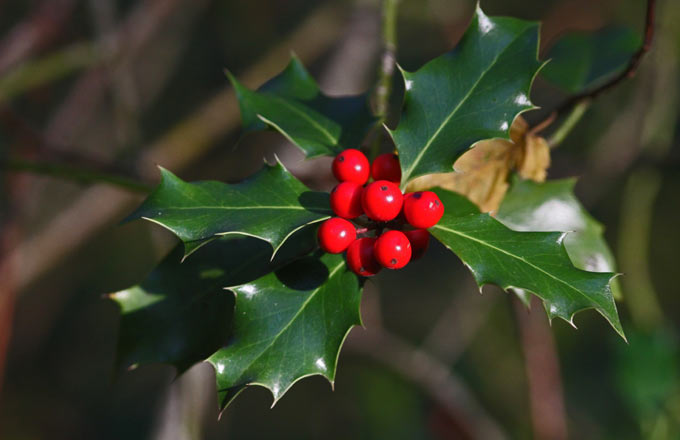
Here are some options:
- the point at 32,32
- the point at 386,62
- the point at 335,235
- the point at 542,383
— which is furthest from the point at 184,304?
the point at 32,32

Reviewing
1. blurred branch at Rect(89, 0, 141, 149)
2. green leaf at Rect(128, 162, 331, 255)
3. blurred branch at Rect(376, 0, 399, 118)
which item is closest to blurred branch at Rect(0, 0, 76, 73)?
blurred branch at Rect(89, 0, 141, 149)

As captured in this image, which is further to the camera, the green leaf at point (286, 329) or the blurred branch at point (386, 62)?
the blurred branch at point (386, 62)

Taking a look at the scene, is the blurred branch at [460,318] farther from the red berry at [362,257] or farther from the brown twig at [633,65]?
the red berry at [362,257]

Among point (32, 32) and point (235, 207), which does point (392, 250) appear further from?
point (32, 32)

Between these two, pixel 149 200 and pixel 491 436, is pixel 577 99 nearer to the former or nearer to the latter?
pixel 149 200

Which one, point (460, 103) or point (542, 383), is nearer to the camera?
point (460, 103)

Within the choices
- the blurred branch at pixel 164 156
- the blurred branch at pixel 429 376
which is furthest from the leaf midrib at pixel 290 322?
the blurred branch at pixel 164 156

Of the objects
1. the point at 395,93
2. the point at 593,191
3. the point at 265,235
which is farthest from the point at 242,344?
the point at 395,93
